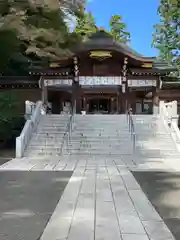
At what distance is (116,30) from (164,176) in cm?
3278

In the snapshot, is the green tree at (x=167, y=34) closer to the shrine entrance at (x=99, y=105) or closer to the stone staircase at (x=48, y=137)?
the shrine entrance at (x=99, y=105)

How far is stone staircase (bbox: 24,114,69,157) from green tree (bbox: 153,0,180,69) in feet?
50.8

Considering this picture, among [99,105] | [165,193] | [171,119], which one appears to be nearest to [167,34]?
[99,105]

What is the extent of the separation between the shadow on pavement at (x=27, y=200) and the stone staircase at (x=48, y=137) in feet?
13.8

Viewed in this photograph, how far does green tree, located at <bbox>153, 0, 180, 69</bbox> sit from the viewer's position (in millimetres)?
27562

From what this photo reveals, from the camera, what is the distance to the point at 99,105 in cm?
2575

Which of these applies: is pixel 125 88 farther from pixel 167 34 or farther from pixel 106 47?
pixel 167 34

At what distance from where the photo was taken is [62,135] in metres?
14.4

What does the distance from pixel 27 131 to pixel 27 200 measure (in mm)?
8301

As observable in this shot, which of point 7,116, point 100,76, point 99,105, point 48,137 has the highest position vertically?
point 100,76

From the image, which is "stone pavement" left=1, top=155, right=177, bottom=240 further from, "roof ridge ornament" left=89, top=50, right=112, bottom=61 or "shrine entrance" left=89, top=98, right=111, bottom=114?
"shrine entrance" left=89, top=98, right=111, bottom=114

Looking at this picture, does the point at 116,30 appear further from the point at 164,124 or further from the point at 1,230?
the point at 1,230

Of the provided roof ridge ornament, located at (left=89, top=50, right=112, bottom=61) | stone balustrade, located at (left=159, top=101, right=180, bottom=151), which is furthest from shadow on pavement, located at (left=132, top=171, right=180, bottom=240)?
roof ridge ornament, located at (left=89, top=50, right=112, bottom=61)

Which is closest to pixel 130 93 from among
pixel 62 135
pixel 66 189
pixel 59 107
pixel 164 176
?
pixel 59 107
